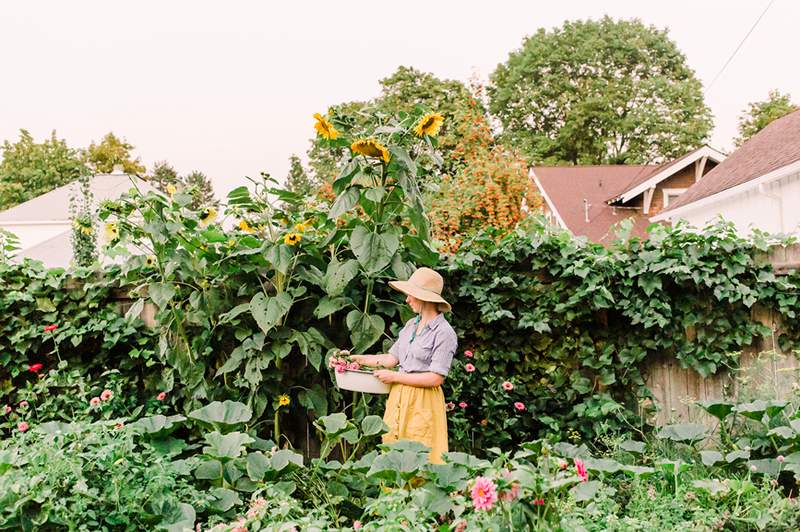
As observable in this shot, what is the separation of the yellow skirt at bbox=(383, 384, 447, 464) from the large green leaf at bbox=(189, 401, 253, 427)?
25.4 inches

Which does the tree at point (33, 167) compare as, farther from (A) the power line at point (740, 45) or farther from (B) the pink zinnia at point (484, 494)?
(B) the pink zinnia at point (484, 494)

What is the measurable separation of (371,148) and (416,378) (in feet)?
3.52

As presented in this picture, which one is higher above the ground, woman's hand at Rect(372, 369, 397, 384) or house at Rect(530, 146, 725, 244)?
house at Rect(530, 146, 725, 244)

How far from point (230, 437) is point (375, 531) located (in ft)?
3.21

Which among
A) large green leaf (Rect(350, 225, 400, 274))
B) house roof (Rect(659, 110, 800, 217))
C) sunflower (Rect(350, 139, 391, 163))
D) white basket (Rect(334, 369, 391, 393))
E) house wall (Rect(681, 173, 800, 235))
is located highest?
house roof (Rect(659, 110, 800, 217))

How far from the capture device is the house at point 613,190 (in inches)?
668

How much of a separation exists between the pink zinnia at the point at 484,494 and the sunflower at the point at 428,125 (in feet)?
5.97

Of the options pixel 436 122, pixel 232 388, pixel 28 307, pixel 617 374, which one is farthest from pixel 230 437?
pixel 617 374

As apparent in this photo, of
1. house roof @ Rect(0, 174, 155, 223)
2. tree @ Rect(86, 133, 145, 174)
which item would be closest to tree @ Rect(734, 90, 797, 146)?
house roof @ Rect(0, 174, 155, 223)

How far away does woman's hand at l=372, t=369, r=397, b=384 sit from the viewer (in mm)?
2954

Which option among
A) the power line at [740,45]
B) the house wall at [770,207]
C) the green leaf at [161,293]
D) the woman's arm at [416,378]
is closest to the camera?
the woman's arm at [416,378]

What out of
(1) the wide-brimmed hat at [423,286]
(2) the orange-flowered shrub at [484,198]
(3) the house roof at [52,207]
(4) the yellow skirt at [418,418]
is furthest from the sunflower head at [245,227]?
(3) the house roof at [52,207]

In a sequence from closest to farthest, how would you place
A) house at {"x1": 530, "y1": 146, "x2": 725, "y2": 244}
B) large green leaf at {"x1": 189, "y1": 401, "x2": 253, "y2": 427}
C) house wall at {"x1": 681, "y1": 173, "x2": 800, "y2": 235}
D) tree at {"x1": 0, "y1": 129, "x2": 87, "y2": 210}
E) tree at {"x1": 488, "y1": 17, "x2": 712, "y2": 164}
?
large green leaf at {"x1": 189, "y1": 401, "x2": 253, "y2": 427} < house wall at {"x1": 681, "y1": 173, "x2": 800, "y2": 235} < house at {"x1": 530, "y1": 146, "x2": 725, "y2": 244} < tree at {"x1": 488, "y1": 17, "x2": 712, "y2": 164} < tree at {"x1": 0, "y1": 129, "x2": 87, "y2": 210}

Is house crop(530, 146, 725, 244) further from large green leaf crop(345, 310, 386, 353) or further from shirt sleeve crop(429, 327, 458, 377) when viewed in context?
shirt sleeve crop(429, 327, 458, 377)
